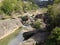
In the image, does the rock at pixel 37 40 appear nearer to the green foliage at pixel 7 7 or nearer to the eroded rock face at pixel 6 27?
the eroded rock face at pixel 6 27

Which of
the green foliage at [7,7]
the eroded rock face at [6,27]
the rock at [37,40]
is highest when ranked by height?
the rock at [37,40]

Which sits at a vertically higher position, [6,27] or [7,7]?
[6,27]

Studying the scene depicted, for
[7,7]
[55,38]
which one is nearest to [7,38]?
[55,38]

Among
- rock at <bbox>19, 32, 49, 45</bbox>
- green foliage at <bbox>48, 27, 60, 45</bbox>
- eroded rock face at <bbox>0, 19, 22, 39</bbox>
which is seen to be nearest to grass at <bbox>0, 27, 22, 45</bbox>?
eroded rock face at <bbox>0, 19, 22, 39</bbox>

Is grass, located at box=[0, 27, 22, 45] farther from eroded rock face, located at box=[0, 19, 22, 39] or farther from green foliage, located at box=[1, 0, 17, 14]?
green foliage, located at box=[1, 0, 17, 14]

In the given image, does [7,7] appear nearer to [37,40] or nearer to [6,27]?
[6,27]

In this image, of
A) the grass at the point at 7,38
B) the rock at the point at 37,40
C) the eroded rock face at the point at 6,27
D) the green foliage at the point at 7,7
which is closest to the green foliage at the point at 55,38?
the rock at the point at 37,40

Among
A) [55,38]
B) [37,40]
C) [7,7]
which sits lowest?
[7,7]

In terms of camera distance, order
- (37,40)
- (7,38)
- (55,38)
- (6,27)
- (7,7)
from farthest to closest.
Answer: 1. (7,7)
2. (6,27)
3. (7,38)
4. (37,40)
5. (55,38)

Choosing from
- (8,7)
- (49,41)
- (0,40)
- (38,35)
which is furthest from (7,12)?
(49,41)

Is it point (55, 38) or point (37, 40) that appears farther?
point (37, 40)

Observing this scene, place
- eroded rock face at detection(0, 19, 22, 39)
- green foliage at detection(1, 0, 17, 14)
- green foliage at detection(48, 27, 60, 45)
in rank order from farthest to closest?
1. green foliage at detection(1, 0, 17, 14)
2. eroded rock face at detection(0, 19, 22, 39)
3. green foliage at detection(48, 27, 60, 45)

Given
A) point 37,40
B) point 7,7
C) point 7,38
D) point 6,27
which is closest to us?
point 37,40

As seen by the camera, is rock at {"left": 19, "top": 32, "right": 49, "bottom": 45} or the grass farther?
the grass
